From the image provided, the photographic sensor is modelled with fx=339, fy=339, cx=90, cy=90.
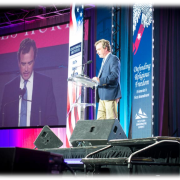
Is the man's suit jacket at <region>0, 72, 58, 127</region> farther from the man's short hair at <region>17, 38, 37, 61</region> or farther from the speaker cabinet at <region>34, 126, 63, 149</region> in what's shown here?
the speaker cabinet at <region>34, 126, 63, 149</region>

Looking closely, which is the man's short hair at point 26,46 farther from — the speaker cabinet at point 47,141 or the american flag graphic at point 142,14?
the speaker cabinet at point 47,141

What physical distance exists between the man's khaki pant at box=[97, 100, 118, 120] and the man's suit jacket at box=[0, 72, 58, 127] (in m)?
2.93

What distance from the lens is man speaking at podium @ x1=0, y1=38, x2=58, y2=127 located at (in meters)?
7.19

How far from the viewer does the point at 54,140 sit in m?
3.46

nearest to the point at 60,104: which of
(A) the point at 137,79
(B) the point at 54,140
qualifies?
(A) the point at 137,79

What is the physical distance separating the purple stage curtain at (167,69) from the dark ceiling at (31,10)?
5.86 ft

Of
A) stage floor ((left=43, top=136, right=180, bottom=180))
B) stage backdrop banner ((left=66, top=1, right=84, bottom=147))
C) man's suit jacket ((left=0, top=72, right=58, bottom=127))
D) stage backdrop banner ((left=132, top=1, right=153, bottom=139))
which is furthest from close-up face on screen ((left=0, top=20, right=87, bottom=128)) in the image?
stage floor ((left=43, top=136, right=180, bottom=180))

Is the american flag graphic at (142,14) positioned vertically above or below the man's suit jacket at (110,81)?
above

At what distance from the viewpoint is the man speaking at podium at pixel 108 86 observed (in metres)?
4.11

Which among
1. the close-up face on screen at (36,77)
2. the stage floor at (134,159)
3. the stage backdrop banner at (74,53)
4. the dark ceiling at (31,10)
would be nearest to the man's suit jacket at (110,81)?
the stage floor at (134,159)

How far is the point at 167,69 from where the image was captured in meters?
6.12

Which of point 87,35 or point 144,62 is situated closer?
point 144,62

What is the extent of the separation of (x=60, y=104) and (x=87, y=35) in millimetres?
1546

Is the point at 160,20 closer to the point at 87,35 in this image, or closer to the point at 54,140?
the point at 87,35
